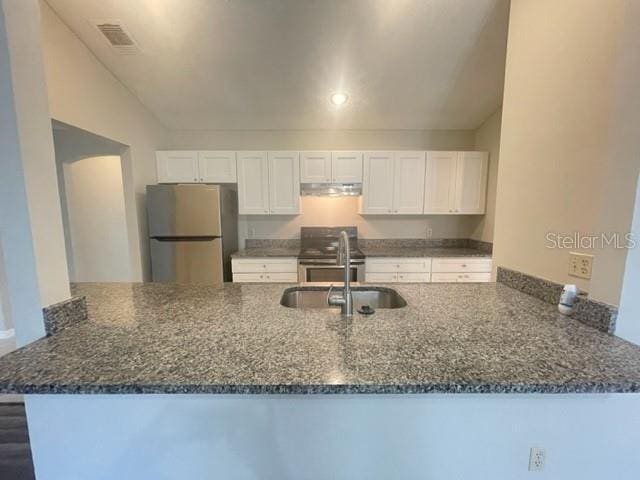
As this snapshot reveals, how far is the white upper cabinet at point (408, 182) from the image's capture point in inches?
128

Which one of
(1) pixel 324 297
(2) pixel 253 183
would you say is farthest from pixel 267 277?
(1) pixel 324 297

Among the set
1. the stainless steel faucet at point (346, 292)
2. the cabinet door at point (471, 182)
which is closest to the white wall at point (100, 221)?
the stainless steel faucet at point (346, 292)

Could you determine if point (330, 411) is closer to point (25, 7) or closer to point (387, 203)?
point (25, 7)

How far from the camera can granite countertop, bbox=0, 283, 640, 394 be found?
0.74 m

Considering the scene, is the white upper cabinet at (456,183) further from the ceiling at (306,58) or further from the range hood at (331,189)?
the range hood at (331,189)

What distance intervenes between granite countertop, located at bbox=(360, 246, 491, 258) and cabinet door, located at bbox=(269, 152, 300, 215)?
1.12 metres

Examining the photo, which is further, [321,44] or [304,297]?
[321,44]

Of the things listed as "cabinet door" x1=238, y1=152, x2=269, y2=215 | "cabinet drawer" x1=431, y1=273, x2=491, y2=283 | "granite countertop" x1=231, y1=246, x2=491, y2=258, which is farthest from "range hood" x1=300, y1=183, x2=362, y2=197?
"cabinet drawer" x1=431, y1=273, x2=491, y2=283

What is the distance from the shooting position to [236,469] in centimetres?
92

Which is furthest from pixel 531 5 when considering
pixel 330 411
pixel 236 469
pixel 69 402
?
pixel 69 402

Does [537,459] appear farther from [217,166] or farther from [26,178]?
[217,166]

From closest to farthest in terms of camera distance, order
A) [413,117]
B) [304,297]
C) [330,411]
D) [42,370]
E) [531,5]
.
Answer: [42,370]
[330,411]
[531,5]
[304,297]
[413,117]

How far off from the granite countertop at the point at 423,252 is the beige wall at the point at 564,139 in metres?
1.45

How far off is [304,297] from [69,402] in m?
1.06
